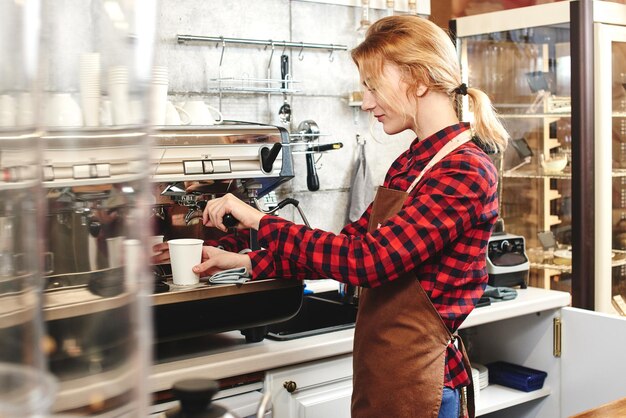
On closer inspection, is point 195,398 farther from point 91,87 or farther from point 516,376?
point 516,376

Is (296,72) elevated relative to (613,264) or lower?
elevated

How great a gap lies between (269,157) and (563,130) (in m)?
1.83

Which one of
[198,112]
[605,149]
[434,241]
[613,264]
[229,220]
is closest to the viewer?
[434,241]

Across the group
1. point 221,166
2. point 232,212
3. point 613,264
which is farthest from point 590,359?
point 232,212

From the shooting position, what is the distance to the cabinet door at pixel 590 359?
2879 mm

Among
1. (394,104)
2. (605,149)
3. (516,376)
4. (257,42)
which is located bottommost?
(516,376)

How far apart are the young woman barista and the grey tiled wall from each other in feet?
4.38

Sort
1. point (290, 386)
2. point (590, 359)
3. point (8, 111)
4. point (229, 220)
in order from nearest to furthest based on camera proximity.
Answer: point (8, 111) → point (229, 220) → point (290, 386) → point (590, 359)

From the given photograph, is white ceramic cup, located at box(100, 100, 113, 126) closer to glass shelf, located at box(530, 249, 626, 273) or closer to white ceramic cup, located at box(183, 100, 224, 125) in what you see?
white ceramic cup, located at box(183, 100, 224, 125)

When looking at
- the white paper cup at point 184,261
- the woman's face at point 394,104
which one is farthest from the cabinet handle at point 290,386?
the woman's face at point 394,104

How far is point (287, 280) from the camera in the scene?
2119mm

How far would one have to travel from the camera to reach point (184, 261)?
2043 millimetres

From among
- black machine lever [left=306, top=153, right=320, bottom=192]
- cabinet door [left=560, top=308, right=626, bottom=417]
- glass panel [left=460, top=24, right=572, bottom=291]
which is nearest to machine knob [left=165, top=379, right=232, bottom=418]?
cabinet door [left=560, top=308, right=626, bottom=417]

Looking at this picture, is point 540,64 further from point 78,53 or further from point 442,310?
point 78,53
